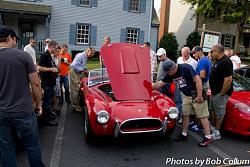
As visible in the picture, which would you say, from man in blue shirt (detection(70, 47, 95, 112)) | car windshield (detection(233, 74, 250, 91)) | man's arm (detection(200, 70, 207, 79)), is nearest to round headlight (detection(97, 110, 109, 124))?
man's arm (detection(200, 70, 207, 79))

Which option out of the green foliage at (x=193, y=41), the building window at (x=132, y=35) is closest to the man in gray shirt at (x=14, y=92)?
the building window at (x=132, y=35)

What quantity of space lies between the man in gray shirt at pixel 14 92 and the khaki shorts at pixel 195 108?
296 centimetres

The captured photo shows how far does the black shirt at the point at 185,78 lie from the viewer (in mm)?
5191

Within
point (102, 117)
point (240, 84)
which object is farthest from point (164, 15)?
point (102, 117)

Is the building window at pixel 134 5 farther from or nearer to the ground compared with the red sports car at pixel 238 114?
farther from the ground

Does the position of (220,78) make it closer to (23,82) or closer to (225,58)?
(225,58)

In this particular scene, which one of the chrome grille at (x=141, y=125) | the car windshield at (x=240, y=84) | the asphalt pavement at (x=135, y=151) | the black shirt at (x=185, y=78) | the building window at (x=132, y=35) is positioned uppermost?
the building window at (x=132, y=35)

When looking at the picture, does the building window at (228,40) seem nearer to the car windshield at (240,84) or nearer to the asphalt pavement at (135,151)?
the car windshield at (240,84)

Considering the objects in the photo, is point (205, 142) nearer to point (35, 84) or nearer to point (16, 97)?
point (35, 84)

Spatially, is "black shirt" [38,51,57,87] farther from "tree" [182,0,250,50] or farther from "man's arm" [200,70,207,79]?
"tree" [182,0,250,50]

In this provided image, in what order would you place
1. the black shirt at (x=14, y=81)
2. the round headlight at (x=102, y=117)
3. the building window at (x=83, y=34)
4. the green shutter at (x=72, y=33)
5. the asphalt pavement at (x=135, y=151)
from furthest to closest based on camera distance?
1. the building window at (x=83, y=34)
2. the green shutter at (x=72, y=33)
3. the round headlight at (x=102, y=117)
4. the asphalt pavement at (x=135, y=151)
5. the black shirt at (x=14, y=81)

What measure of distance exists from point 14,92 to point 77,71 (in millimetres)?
4227

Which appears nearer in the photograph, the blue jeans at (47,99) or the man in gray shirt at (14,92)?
the man in gray shirt at (14,92)

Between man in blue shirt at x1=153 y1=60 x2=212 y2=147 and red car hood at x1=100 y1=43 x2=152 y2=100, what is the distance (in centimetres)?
53
